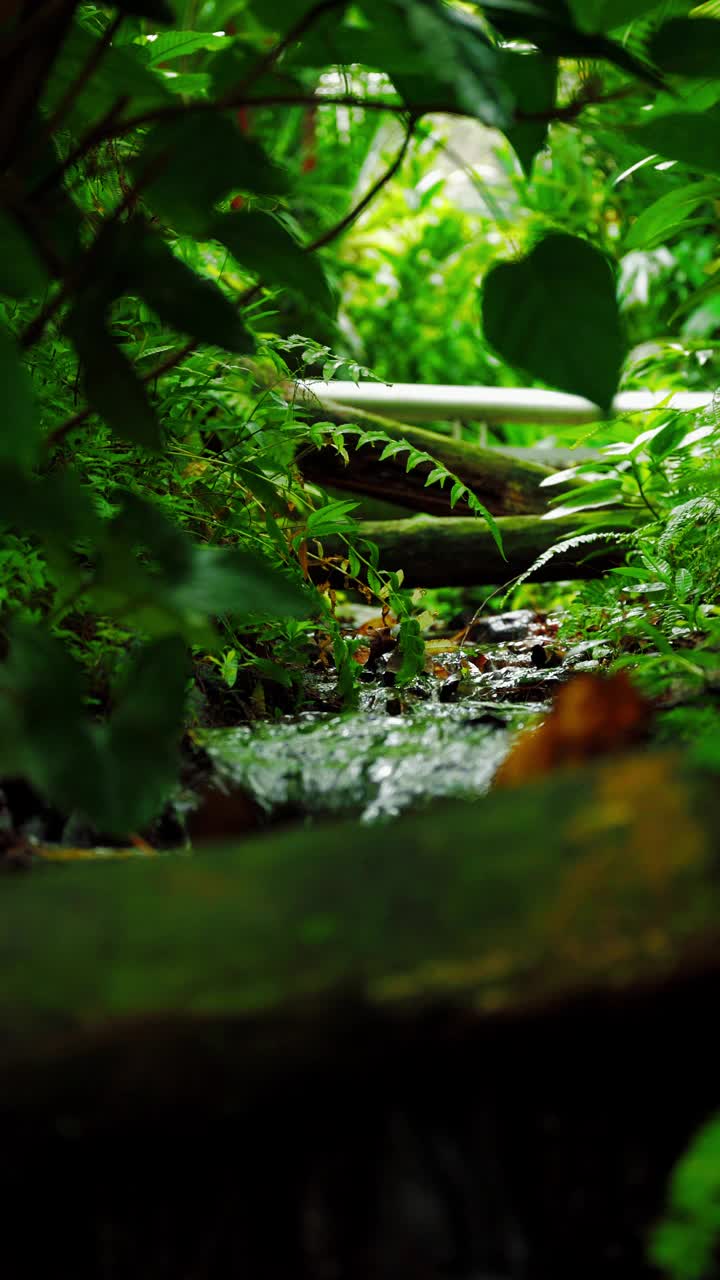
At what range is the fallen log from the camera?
10.0 feet

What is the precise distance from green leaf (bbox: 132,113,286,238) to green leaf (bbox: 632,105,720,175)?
41cm

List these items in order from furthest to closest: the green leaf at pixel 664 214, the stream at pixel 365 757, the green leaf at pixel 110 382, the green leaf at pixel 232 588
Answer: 1. the green leaf at pixel 664 214
2. the stream at pixel 365 757
3. the green leaf at pixel 110 382
4. the green leaf at pixel 232 588

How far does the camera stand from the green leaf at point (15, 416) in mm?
805

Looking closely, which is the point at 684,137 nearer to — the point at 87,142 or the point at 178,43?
the point at 87,142

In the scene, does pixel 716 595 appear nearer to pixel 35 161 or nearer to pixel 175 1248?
pixel 35 161

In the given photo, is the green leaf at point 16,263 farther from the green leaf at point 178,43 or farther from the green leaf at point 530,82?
the green leaf at point 178,43

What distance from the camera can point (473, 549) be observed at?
309 cm

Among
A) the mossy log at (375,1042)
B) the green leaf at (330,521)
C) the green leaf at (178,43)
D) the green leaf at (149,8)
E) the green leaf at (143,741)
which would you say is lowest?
the green leaf at (330,521)

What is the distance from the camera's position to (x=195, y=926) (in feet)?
2.20

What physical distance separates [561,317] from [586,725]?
405 mm

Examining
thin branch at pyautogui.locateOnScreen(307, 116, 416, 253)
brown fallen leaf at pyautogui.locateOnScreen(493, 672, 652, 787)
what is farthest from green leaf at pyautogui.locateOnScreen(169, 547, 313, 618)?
thin branch at pyautogui.locateOnScreen(307, 116, 416, 253)

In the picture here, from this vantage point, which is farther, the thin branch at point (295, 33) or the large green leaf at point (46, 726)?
the thin branch at point (295, 33)

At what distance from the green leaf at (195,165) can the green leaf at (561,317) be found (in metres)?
0.26

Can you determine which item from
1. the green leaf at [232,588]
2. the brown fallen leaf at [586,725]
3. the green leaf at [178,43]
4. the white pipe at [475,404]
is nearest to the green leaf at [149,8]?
the green leaf at [232,588]
